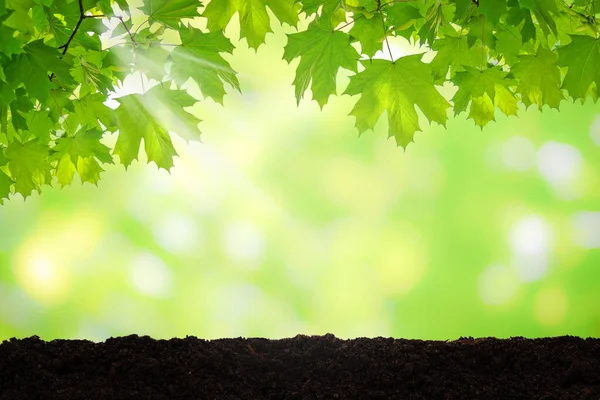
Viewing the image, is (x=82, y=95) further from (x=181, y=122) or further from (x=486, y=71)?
(x=486, y=71)

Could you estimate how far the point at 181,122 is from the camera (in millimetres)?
2389

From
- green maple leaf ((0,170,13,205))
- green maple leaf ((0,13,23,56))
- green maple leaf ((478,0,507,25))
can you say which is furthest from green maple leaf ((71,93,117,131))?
green maple leaf ((478,0,507,25))

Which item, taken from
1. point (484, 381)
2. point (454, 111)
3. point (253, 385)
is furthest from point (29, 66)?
point (484, 381)

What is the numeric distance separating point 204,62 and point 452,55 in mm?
1210

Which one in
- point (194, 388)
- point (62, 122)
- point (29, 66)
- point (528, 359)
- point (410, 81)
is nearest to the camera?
point (29, 66)

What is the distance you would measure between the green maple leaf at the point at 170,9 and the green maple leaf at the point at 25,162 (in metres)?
0.82

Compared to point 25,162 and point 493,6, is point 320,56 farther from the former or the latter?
point 25,162

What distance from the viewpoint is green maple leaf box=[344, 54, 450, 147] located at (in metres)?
2.32

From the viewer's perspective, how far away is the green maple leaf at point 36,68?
6.86 ft

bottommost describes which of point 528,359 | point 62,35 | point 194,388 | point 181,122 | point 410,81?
point 194,388

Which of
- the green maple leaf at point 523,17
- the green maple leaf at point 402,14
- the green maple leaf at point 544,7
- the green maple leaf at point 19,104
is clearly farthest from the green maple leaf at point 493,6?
the green maple leaf at point 19,104

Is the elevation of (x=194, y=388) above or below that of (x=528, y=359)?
below

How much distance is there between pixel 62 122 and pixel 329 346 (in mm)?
1819

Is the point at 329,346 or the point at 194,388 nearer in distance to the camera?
the point at 194,388
